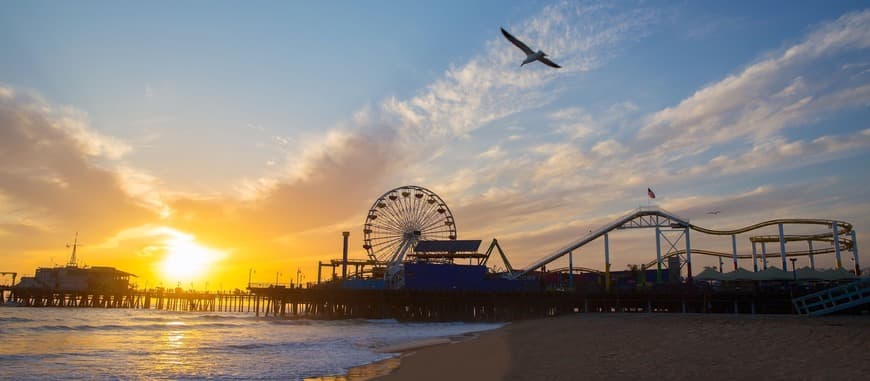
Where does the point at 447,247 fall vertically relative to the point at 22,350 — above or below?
above

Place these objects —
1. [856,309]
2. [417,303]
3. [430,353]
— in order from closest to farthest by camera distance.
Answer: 1. [430,353]
2. [856,309]
3. [417,303]

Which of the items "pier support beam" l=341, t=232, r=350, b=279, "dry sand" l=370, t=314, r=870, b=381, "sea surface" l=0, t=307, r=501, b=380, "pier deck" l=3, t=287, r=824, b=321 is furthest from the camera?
"pier support beam" l=341, t=232, r=350, b=279

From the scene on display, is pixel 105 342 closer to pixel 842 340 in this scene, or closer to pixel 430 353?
pixel 430 353

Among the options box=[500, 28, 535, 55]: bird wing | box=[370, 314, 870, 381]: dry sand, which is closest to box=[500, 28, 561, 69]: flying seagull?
box=[500, 28, 535, 55]: bird wing

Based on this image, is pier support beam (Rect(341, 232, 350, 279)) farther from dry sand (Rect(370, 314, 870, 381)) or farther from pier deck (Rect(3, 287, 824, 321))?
dry sand (Rect(370, 314, 870, 381))

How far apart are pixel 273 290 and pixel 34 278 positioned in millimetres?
83849

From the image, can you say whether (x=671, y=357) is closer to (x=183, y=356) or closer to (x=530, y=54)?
(x=530, y=54)

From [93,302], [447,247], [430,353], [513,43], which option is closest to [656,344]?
[430,353]

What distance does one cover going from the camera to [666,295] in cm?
4169

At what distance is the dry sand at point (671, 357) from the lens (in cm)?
1201

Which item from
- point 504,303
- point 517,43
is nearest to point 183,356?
point 517,43

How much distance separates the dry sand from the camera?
39.4 feet

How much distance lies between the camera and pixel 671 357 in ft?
47.6

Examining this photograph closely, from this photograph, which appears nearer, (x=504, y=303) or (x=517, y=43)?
(x=517, y=43)
